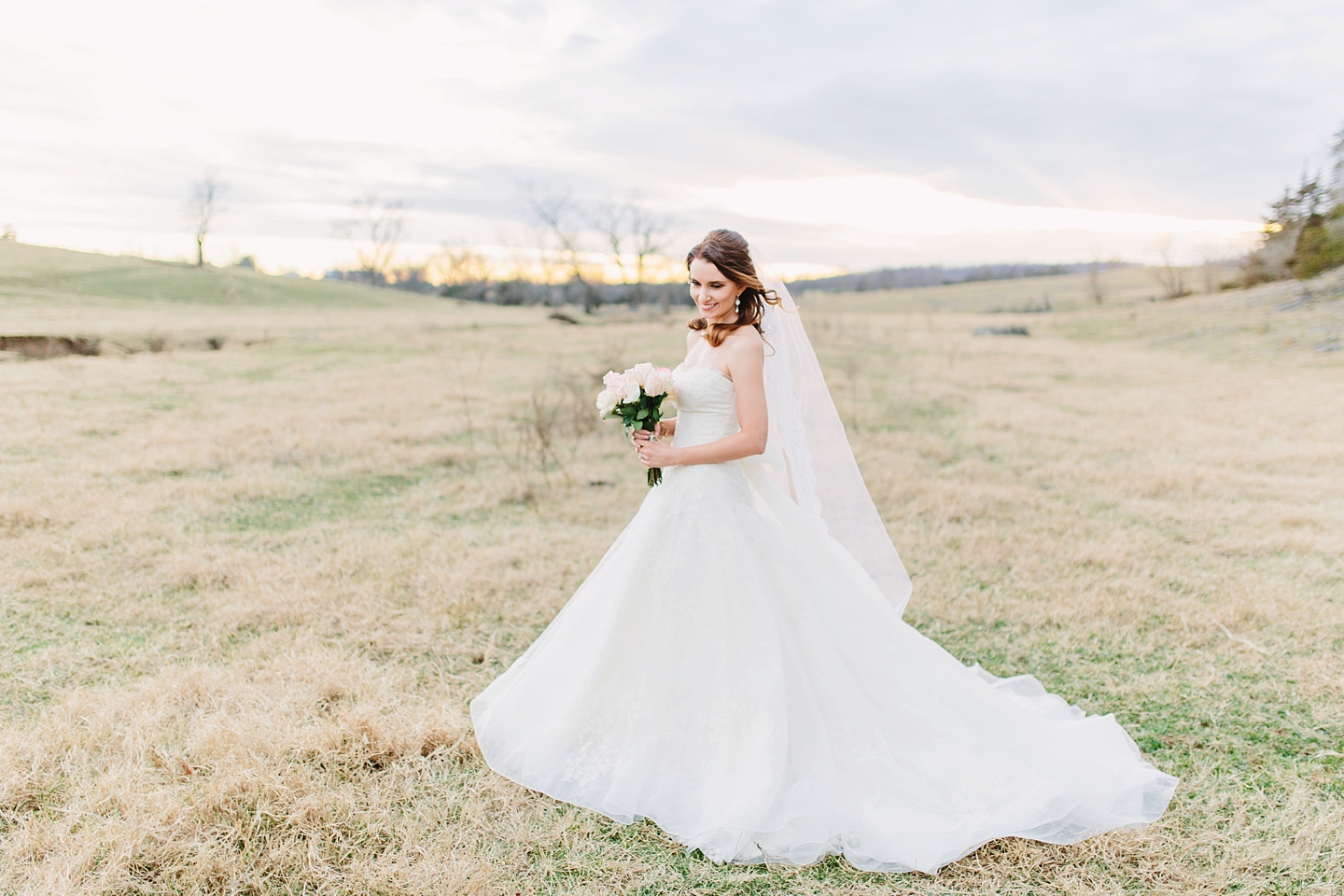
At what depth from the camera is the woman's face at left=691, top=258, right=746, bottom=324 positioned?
12.0 ft

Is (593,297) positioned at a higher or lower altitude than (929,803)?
higher

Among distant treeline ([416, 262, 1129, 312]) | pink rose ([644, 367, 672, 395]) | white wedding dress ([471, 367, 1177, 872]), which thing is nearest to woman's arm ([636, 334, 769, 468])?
white wedding dress ([471, 367, 1177, 872])

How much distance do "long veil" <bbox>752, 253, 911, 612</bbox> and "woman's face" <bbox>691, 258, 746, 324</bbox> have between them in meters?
0.36

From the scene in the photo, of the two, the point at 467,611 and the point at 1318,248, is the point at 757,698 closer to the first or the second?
the point at 467,611

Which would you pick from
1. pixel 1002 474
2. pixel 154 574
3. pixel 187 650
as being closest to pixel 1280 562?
pixel 1002 474

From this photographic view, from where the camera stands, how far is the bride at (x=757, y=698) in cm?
338

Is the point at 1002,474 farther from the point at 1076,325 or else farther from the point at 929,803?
the point at 1076,325

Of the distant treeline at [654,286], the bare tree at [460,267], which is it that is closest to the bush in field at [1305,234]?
the distant treeline at [654,286]

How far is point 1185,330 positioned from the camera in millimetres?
28797

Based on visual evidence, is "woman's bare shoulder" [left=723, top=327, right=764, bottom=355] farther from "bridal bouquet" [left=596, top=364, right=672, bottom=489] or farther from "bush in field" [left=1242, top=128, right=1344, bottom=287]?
"bush in field" [left=1242, top=128, right=1344, bottom=287]

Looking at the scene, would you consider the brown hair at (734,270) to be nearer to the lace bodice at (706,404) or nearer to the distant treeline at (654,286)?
the lace bodice at (706,404)

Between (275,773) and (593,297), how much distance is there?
64.2 metres

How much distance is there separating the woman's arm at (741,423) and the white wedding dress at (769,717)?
0.10 m

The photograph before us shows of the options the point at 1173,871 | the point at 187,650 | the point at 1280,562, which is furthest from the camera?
the point at 1280,562
